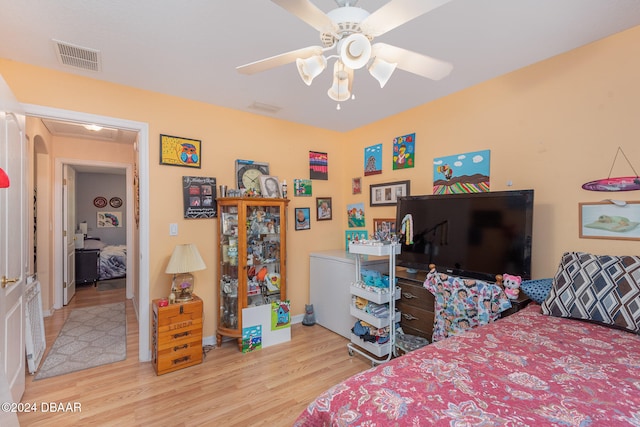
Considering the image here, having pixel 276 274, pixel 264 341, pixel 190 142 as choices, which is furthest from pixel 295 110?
pixel 264 341

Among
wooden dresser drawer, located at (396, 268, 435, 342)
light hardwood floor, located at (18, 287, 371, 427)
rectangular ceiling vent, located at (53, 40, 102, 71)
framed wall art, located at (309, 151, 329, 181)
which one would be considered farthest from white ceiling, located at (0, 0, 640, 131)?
light hardwood floor, located at (18, 287, 371, 427)

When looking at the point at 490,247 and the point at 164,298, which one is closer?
the point at 490,247

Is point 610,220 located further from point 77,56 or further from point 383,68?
point 77,56

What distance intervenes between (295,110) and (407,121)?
126 cm

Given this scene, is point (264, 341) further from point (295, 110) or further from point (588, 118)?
point (588, 118)

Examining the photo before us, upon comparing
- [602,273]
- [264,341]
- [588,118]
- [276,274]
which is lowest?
[264,341]

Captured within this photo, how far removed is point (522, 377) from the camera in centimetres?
109

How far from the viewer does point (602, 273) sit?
1642 mm

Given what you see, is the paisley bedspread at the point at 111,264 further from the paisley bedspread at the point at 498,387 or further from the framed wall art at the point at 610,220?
the framed wall art at the point at 610,220

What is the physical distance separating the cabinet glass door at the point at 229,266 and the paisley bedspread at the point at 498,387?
84.2 inches

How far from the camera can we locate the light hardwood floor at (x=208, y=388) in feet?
6.33

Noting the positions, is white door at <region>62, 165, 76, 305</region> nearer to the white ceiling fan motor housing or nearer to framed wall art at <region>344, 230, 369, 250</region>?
framed wall art at <region>344, 230, 369, 250</region>

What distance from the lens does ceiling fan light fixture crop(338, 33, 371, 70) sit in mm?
1169

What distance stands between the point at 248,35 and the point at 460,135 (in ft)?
6.69
